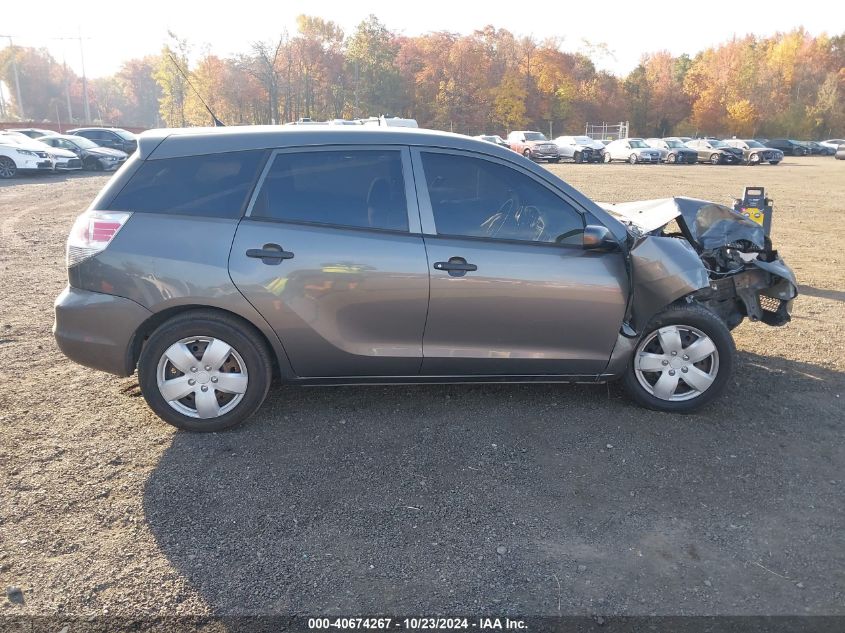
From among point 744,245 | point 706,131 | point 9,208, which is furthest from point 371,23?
point 744,245

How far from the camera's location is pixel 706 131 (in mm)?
77500

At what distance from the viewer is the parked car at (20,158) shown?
22.0m

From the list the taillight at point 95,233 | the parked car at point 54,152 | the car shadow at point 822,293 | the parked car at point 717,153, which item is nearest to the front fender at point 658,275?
the taillight at point 95,233

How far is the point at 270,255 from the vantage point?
382 cm

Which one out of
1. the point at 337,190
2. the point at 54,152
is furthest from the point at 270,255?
the point at 54,152

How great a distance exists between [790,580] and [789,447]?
1.39 metres

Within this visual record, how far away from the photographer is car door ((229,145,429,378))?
12.6 ft

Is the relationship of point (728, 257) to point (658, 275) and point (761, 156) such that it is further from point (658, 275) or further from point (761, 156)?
point (761, 156)

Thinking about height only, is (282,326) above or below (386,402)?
above

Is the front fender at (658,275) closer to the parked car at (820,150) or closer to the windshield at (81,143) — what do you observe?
the windshield at (81,143)

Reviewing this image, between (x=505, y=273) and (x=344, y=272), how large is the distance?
3.24 ft

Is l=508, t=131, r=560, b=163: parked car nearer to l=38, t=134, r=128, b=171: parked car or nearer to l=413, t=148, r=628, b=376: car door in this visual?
l=38, t=134, r=128, b=171: parked car

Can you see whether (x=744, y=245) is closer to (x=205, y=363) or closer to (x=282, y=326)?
(x=282, y=326)

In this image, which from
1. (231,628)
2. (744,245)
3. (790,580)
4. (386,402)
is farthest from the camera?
(744,245)
